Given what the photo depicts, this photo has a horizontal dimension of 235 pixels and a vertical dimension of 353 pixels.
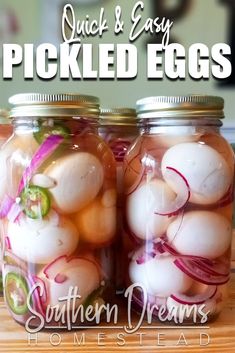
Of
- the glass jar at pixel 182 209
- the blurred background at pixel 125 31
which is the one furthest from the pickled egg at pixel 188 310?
the blurred background at pixel 125 31

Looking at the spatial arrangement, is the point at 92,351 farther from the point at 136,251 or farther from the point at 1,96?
the point at 1,96

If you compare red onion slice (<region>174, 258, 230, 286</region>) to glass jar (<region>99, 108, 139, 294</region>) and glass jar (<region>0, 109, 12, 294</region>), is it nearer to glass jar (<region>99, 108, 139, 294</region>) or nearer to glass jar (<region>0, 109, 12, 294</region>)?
glass jar (<region>99, 108, 139, 294</region>)

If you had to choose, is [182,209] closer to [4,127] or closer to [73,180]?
[73,180]

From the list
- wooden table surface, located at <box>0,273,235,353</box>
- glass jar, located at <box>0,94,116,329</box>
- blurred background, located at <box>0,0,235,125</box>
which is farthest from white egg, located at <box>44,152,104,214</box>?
blurred background, located at <box>0,0,235,125</box>

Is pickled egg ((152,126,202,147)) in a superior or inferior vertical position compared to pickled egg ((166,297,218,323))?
superior

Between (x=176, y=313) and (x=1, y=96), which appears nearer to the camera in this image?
(x=176, y=313)

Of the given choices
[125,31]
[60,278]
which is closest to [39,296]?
[60,278]

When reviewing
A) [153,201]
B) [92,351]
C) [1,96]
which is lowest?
[92,351]

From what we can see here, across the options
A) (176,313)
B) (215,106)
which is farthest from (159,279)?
(215,106)
